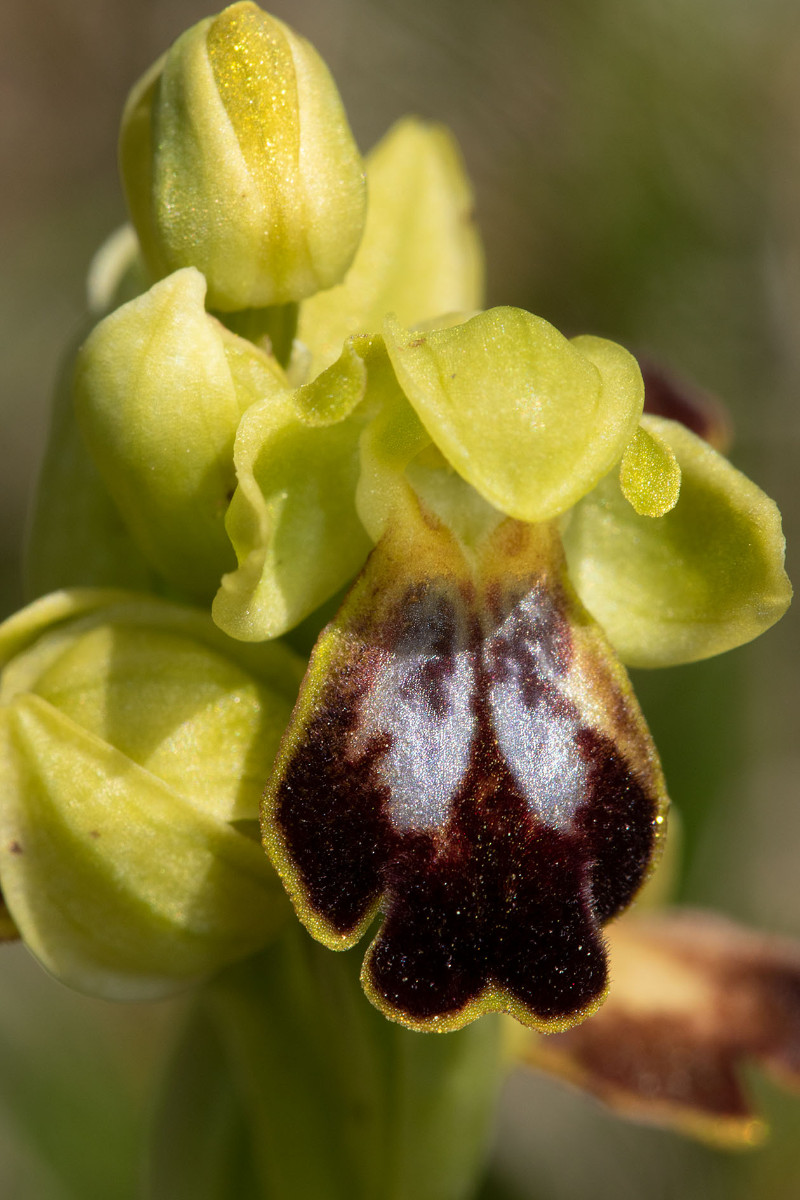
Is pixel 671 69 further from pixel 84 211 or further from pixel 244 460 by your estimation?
pixel 244 460

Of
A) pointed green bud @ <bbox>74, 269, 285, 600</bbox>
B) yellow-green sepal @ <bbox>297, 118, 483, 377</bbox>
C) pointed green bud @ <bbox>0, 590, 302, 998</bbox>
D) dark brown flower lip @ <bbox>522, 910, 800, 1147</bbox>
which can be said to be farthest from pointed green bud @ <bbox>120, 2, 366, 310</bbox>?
dark brown flower lip @ <bbox>522, 910, 800, 1147</bbox>

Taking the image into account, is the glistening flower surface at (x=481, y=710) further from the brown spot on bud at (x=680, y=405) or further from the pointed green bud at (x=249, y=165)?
the brown spot on bud at (x=680, y=405)

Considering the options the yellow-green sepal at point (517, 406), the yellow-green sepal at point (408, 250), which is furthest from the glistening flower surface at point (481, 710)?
the yellow-green sepal at point (408, 250)

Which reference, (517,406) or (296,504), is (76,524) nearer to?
(296,504)

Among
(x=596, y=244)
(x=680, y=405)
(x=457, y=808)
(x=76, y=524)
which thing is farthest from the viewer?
(x=596, y=244)

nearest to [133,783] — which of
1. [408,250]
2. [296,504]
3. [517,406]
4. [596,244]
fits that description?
[296,504]

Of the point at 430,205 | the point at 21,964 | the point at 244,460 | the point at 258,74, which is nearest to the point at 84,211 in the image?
the point at 21,964
